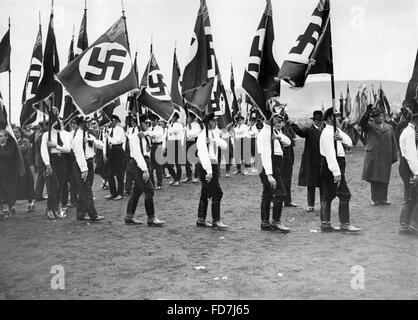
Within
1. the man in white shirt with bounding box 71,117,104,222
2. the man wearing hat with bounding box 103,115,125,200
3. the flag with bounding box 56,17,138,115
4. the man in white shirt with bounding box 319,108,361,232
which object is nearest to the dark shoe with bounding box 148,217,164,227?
the man in white shirt with bounding box 71,117,104,222

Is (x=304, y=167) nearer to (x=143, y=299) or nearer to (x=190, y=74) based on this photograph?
(x=190, y=74)

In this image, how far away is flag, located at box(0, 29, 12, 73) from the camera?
31.0ft

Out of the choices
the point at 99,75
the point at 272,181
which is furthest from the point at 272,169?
the point at 99,75

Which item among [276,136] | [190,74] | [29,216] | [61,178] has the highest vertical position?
[190,74]

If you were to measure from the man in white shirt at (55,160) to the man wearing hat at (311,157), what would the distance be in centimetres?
476

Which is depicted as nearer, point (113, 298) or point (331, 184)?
point (113, 298)

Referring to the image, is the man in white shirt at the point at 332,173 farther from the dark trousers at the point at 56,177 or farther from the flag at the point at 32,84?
the flag at the point at 32,84

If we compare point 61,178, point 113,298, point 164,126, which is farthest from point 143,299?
point 164,126

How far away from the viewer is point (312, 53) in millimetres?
7434

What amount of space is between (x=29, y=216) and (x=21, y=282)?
15.7 feet

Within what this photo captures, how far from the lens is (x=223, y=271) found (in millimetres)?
5891

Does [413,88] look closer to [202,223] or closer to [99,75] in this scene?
[202,223]

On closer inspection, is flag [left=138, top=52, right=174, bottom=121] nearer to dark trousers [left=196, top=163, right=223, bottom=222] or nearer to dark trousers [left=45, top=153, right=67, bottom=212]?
dark trousers [left=196, top=163, right=223, bottom=222]

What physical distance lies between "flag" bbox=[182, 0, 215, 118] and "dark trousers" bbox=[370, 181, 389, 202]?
464 centimetres
